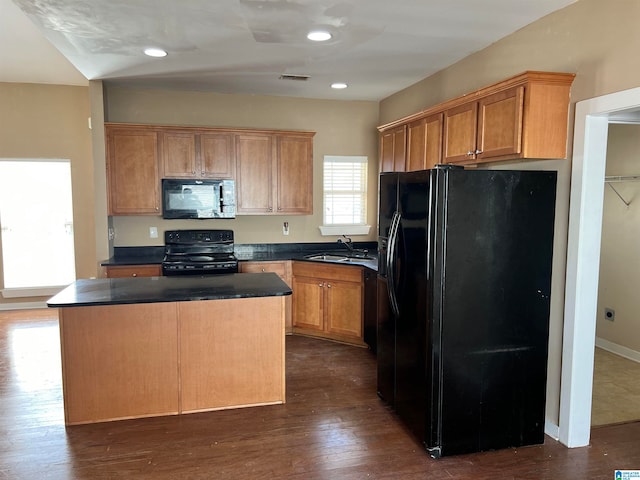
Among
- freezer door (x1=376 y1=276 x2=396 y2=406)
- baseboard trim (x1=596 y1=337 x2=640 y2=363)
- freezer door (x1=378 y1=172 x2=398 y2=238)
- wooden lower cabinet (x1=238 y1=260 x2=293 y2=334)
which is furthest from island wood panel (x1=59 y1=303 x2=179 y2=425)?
baseboard trim (x1=596 y1=337 x2=640 y2=363)

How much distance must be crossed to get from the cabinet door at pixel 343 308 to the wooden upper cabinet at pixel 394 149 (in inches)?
48.3

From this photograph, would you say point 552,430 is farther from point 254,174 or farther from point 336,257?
point 254,174

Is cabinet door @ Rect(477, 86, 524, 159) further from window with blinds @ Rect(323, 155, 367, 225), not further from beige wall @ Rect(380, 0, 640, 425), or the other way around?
window with blinds @ Rect(323, 155, 367, 225)

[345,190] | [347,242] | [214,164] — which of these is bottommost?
[347,242]

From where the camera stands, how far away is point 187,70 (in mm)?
4074

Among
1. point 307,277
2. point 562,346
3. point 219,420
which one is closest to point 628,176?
point 562,346

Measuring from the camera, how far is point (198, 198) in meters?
4.76

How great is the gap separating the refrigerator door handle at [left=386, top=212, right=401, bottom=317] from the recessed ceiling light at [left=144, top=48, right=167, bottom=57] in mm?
2249

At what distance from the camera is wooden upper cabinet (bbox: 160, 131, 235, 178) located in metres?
4.66

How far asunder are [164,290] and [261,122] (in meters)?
2.70

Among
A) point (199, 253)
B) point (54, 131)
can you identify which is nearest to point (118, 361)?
point (199, 253)

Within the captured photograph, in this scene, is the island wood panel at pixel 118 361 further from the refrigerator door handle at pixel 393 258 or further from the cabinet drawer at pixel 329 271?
the cabinet drawer at pixel 329 271

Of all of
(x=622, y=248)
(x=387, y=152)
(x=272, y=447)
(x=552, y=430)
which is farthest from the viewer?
(x=387, y=152)

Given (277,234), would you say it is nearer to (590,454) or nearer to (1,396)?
(1,396)
